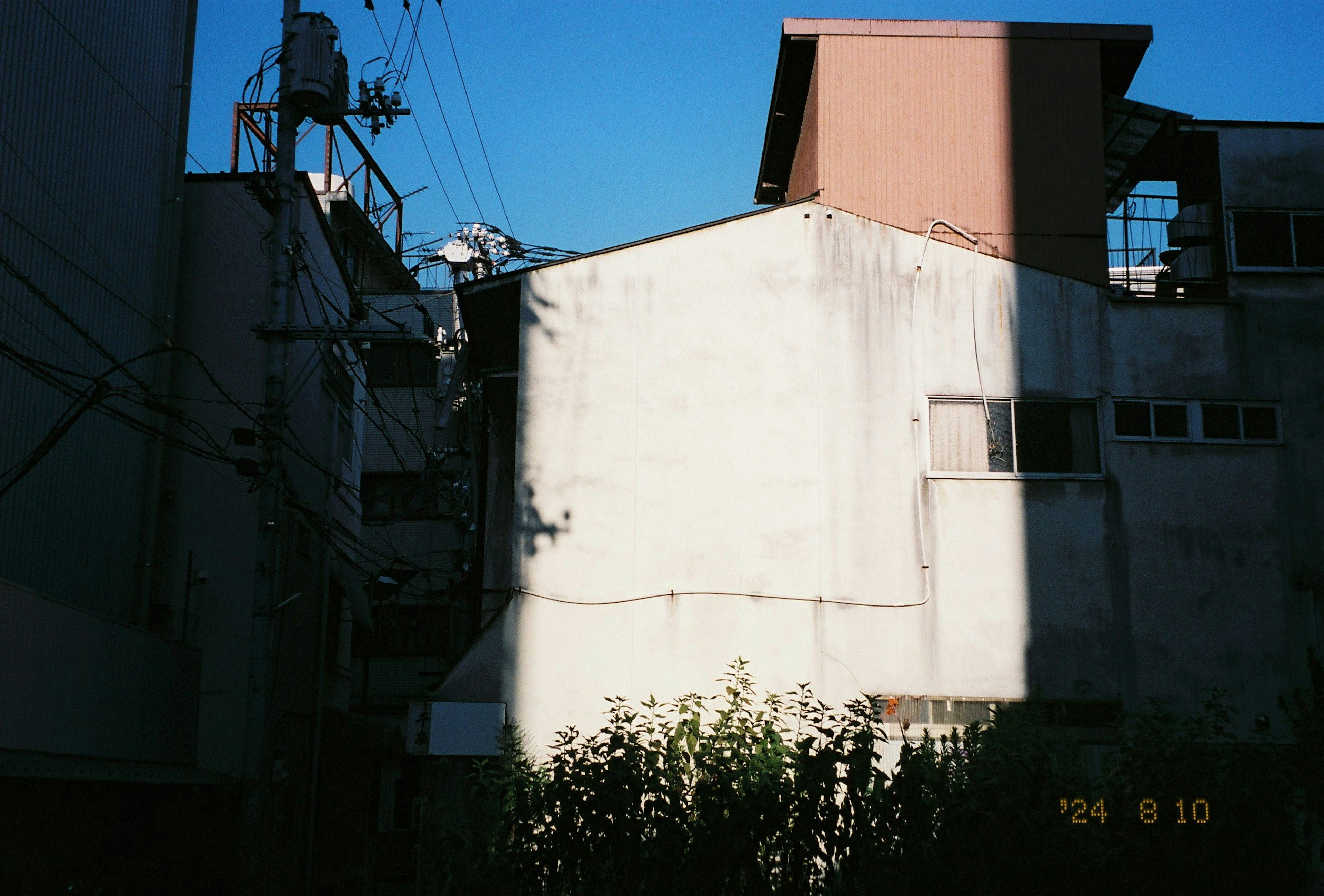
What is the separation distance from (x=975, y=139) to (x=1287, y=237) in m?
4.98

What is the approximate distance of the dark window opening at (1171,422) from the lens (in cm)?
1692

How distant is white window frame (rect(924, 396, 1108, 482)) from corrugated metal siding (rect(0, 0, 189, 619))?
41.7 feet

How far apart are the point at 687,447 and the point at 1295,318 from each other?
30.6ft

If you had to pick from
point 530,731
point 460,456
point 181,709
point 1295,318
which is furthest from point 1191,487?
point 460,456

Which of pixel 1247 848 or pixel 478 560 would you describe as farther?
pixel 478 560

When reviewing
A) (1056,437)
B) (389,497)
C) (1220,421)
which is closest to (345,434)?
(389,497)

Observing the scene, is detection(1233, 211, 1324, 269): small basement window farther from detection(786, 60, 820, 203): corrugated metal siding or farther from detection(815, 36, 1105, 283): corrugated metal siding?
detection(786, 60, 820, 203): corrugated metal siding

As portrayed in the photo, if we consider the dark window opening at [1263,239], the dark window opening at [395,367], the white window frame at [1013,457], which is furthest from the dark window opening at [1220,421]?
the dark window opening at [395,367]

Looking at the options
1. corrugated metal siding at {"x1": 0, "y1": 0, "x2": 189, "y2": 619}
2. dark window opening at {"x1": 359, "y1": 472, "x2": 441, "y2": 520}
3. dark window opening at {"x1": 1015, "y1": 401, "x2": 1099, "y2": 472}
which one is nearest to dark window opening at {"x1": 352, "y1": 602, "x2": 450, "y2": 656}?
dark window opening at {"x1": 359, "y1": 472, "x2": 441, "y2": 520}

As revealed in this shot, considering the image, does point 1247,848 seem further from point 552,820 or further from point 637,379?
point 637,379

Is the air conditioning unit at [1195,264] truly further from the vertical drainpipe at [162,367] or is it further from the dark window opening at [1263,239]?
the vertical drainpipe at [162,367]

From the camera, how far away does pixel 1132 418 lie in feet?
55.6

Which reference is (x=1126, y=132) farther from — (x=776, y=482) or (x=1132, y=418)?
(x=776, y=482)

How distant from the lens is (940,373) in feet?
55.7
